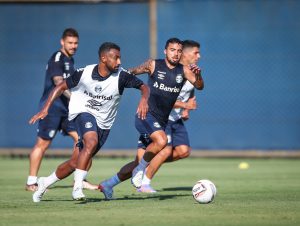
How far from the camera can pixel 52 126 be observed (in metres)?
14.2

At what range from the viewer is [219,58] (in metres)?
20.3

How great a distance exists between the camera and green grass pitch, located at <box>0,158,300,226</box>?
8.95 meters

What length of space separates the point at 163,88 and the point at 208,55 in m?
7.81

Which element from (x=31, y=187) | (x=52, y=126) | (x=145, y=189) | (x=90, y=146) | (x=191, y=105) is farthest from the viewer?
(x=52, y=126)

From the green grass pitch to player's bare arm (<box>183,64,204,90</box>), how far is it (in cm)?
151

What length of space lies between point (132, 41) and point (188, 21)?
1398 millimetres

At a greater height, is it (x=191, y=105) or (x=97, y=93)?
(x=97, y=93)

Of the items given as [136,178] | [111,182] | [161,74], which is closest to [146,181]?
[136,178]

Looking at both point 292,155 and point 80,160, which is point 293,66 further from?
point 80,160

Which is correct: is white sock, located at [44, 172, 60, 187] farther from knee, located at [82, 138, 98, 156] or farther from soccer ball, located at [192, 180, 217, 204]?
soccer ball, located at [192, 180, 217, 204]

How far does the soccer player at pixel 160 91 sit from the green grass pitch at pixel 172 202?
2.32 feet

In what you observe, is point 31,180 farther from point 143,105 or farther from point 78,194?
point 143,105

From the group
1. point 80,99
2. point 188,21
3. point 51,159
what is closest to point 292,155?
point 188,21

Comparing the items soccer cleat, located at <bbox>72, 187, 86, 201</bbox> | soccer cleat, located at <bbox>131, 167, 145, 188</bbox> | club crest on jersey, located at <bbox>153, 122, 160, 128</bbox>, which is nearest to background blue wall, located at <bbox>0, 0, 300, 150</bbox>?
club crest on jersey, located at <bbox>153, 122, 160, 128</bbox>
